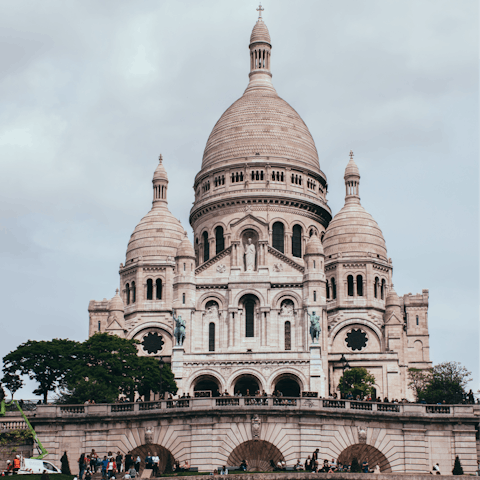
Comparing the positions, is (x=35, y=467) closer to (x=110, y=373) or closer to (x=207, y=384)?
(x=110, y=373)

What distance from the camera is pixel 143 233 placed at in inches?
4126

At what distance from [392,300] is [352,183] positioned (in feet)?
53.9

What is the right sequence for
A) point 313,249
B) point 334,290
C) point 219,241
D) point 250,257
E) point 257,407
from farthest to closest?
point 219,241
point 334,290
point 250,257
point 313,249
point 257,407

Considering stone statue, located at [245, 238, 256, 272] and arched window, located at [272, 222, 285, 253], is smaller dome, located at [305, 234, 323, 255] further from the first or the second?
arched window, located at [272, 222, 285, 253]

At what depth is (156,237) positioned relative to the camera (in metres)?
104

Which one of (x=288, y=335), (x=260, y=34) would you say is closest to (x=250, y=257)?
(x=288, y=335)

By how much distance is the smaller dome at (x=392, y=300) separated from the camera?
96863mm

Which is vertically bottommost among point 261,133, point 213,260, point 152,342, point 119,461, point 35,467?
point 35,467

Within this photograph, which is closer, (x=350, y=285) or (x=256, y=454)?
(x=256, y=454)

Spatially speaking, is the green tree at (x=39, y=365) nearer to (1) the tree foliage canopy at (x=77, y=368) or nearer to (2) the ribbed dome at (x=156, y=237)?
(1) the tree foliage canopy at (x=77, y=368)

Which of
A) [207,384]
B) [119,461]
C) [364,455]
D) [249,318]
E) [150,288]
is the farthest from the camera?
[150,288]

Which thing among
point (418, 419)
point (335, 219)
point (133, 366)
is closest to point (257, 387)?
point (133, 366)

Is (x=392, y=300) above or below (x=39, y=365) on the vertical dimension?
above


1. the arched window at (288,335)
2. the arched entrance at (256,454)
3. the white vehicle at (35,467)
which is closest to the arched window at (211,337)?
the arched window at (288,335)
